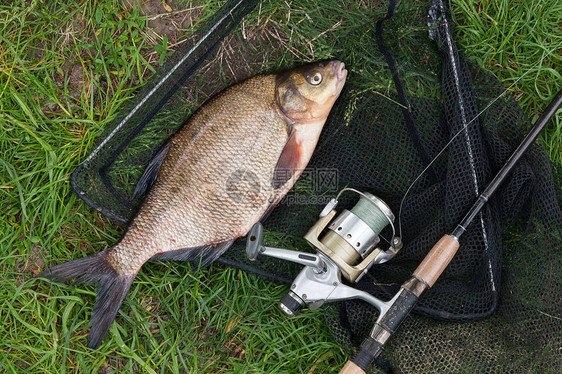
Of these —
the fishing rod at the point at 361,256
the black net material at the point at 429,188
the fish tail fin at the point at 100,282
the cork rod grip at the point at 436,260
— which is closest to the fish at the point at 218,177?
the fish tail fin at the point at 100,282

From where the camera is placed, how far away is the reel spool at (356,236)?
2412mm

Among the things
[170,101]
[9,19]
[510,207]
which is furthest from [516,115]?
[9,19]

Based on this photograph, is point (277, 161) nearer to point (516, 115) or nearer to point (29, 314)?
point (516, 115)

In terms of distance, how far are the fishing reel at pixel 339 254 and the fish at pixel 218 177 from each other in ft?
1.23

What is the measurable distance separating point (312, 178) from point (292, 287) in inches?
26.1

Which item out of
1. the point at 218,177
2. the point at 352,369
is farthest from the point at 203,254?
the point at 352,369

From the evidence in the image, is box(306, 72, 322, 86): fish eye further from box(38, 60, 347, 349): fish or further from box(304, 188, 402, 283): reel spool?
box(304, 188, 402, 283): reel spool

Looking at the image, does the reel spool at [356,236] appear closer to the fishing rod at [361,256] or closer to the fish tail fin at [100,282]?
the fishing rod at [361,256]

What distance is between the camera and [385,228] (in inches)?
106

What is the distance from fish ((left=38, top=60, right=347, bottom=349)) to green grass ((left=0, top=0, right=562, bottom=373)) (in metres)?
0.19

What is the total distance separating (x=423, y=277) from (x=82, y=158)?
2026 millimetres

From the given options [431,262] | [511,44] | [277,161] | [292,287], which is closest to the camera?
[431,262]

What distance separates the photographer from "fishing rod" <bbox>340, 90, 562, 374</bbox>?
7.32ft

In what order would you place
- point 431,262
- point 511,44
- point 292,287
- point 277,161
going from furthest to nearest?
point 511,44 → point 277,161 → point 292,287 → point 431,262
